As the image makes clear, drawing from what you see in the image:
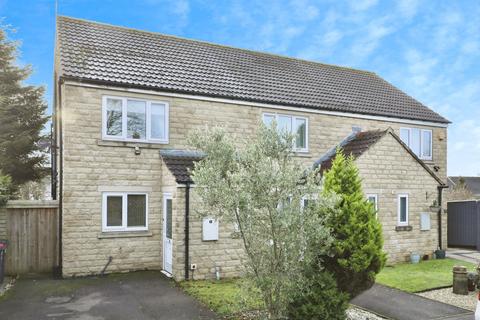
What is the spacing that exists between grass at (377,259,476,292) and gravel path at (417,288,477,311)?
0.28m

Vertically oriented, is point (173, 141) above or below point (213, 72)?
below

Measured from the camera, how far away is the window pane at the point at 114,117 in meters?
13.0

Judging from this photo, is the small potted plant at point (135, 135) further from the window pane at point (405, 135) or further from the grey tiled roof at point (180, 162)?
the window pane at point (405, 135)

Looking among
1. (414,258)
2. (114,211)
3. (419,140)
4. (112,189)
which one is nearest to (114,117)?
(112,189)

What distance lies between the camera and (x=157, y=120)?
13.8m

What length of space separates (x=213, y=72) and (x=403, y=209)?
9811 mm

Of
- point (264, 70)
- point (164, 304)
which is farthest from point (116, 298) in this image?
point (264, 70)

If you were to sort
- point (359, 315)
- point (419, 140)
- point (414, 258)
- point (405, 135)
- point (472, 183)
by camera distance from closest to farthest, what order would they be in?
point (359, 315) < point (414, 258) < point (405, 135) < point (419, 140) < point (472, 183)

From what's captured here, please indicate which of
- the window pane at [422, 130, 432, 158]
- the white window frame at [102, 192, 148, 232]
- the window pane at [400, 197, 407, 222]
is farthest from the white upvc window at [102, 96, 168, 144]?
the window pane at [422, 130, 432, 158]

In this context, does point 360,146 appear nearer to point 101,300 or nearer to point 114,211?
point 114,211

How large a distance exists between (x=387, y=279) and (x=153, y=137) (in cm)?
934

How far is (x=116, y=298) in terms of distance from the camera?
32.3 ft

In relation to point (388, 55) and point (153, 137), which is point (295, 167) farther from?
point (388, 55)

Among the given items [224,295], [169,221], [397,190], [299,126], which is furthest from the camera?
[299,126]
